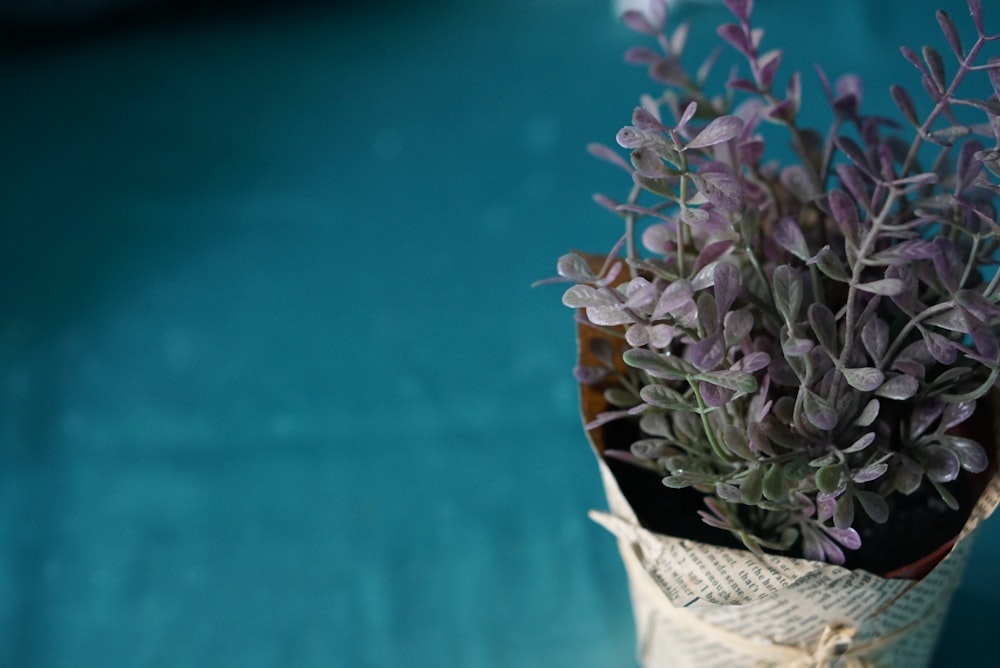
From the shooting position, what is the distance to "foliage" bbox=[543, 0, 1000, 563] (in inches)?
17.7

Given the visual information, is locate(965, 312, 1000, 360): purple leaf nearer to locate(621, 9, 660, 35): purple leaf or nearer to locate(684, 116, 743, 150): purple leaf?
locate(684, 116, 743, 150): purple leaf

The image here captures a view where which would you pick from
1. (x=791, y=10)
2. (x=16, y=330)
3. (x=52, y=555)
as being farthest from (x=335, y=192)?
(x=791, y=10)

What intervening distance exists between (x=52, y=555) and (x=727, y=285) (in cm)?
67

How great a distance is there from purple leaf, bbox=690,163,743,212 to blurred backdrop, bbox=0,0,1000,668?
448 mm

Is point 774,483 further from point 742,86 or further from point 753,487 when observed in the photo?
point 742,86

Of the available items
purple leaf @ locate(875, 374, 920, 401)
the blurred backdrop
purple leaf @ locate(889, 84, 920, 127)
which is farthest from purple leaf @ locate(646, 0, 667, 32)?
the blurred backdrop

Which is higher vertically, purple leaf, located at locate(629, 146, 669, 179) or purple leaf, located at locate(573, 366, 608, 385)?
purple leaf, located at locate(629, 146, 669, 179)

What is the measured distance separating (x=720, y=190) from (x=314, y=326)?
63 cm

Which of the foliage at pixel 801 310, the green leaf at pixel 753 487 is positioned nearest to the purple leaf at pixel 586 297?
the foliage at pixel 801 310

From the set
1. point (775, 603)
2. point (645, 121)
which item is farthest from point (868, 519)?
point (645, 121)

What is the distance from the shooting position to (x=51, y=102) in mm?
1258

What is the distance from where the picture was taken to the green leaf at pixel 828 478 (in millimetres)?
452

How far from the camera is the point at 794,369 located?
47 cm

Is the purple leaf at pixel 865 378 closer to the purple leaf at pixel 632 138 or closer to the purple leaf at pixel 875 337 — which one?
the purple leaf at pixel 875 337
